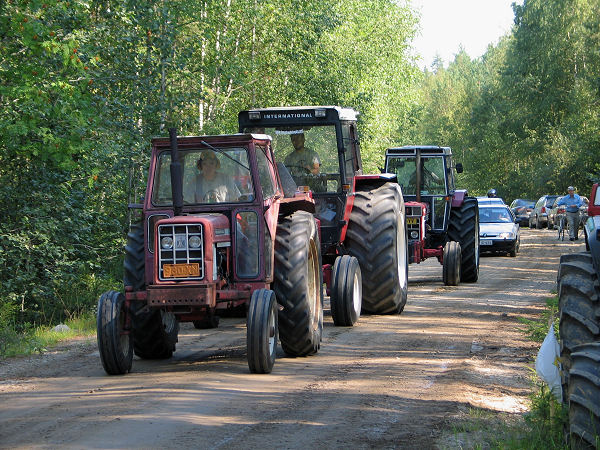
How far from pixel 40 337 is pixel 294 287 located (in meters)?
4.17

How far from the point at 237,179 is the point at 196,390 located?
2.50 m

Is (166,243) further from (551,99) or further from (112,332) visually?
(551,99)

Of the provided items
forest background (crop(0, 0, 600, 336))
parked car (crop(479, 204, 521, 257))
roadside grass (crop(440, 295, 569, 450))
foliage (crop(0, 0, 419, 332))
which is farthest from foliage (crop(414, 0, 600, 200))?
roadside grass (crop(440, 295, 569, 450))

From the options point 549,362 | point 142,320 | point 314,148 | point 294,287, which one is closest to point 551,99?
point 314,148

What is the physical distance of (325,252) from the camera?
13.6m

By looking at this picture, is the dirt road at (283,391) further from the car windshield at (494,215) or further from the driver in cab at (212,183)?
the car windshield at (494,215)

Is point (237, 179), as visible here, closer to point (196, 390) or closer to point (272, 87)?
point (196, 390)

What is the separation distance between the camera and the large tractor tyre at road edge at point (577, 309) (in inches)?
253

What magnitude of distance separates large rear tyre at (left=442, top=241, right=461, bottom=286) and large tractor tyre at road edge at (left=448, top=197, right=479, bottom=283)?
1.95 ft

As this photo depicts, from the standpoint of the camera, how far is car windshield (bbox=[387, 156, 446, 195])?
66.3 feet

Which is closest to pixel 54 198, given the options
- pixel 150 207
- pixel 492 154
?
pixel 150 207

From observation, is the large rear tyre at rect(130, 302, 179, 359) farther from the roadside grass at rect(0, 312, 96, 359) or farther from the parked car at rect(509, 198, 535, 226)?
the parked car at rect(509, 198, 535, 226)

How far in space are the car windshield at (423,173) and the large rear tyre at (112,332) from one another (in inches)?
465

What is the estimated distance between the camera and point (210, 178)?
32.9 feet
